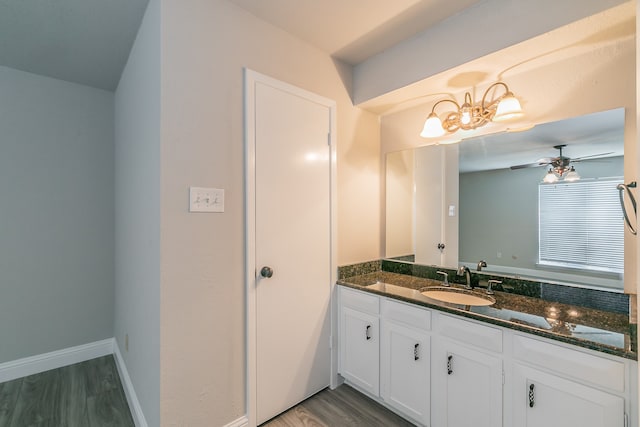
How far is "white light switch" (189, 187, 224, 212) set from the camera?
1485mm

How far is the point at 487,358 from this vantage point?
55.2 inches

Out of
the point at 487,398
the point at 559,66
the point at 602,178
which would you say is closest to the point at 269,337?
the point at 487,398

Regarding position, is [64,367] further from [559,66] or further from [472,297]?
[559,66]

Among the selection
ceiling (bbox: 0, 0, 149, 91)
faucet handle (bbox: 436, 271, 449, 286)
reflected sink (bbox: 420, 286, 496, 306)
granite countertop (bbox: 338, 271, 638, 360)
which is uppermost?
ceiling (bbox: 0, 0, 149, 91)

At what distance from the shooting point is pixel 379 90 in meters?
2.14

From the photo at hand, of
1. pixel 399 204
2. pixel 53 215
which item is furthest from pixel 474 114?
pixel 53 215

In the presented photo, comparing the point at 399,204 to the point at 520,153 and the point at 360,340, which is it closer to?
the point at 520,153

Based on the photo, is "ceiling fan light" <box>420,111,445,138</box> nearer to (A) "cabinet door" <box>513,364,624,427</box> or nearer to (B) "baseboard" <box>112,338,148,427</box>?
(A) "cabinet door" <box>513,364,624,427</box>

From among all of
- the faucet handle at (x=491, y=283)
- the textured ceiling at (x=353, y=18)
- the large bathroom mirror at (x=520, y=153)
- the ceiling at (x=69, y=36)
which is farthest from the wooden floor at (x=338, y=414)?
the ceiling at (x=69, y=36)

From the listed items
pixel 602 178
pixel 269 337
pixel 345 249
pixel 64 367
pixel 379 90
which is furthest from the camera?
pixel 64 367

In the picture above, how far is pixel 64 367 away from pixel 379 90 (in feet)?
11.6

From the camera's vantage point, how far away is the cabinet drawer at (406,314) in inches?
65.1

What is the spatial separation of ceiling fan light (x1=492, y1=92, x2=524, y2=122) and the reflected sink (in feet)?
3.67

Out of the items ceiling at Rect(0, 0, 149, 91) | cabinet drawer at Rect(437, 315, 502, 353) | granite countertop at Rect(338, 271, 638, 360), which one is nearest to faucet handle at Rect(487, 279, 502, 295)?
granite countertop at Rect(338, 271, 638, 360)
